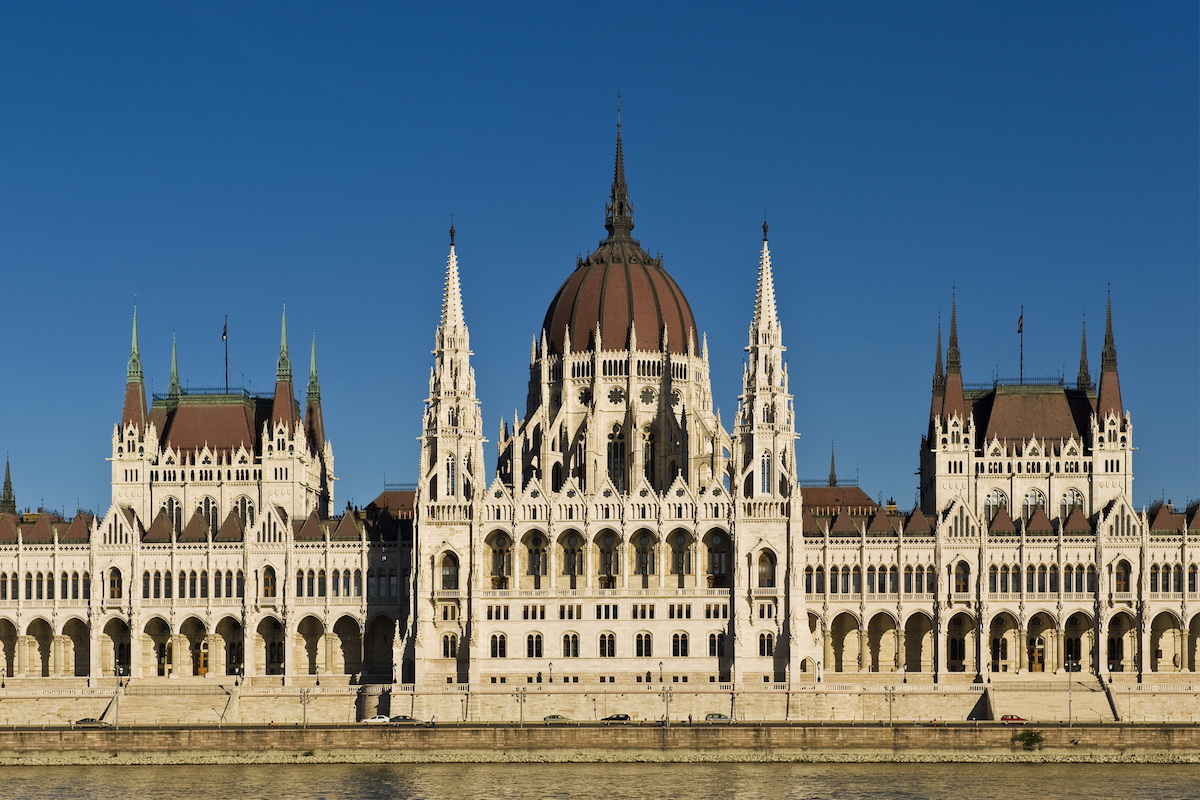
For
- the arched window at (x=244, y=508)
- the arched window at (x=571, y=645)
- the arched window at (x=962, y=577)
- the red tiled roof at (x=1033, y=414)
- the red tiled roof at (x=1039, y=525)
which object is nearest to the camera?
the arched window at (x=571, y=645)

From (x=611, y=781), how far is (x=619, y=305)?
52625mm

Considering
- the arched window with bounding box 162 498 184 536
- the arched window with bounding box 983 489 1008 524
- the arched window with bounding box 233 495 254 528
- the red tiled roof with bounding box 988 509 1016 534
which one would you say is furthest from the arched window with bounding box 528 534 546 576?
the arched window with bounding box 983 489 1008 524

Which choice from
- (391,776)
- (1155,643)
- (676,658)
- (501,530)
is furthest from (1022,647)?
(391,776)

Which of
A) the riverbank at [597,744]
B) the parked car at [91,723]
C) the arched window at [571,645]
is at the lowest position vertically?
the riverbank at [597,744]

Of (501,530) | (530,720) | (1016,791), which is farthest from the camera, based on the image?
(501,530)

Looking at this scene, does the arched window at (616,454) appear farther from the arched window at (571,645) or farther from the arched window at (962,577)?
the arched window at (962,577)

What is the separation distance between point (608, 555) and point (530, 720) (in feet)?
49.9

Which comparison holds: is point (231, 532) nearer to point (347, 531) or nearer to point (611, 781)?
point (347, 531)

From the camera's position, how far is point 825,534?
587 feet

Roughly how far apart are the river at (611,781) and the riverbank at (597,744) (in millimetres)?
1163

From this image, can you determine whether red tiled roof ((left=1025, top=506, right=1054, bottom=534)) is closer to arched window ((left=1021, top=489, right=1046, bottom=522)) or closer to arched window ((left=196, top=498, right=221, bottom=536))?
arched window ((left=1021, top=489, right=1046, bottom=522))

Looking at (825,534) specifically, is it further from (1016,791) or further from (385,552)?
(1016,791)

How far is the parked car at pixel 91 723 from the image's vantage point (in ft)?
516

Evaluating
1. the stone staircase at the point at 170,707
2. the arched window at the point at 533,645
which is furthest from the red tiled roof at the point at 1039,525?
the stone staircase at the point at 170,707
